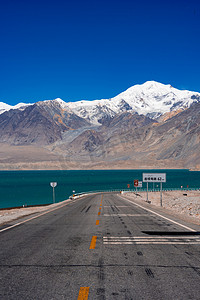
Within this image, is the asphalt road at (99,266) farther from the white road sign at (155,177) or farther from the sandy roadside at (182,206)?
the white road sign at (155,177)

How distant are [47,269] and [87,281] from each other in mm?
1208

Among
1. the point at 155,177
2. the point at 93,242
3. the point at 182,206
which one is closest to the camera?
the point at 93,242

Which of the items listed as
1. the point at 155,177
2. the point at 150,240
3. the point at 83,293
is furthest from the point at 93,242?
the point at 155,177

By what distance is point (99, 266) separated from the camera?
6570mm

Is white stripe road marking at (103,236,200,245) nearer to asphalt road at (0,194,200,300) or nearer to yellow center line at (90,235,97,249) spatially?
asphalt road at (0,194,200,300)

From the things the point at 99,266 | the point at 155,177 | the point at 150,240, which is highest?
the point at 155,177

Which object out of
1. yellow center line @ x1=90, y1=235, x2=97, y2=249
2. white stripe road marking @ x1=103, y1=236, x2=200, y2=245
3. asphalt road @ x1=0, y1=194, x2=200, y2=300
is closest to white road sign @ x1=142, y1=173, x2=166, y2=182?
asphalt road @ x1=0, y1=194, x2=200, y2=300

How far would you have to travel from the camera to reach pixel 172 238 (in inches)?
393

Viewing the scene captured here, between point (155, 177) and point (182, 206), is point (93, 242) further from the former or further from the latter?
point (155, 177)

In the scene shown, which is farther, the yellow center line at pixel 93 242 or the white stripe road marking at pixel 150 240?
the white stripe road marking at pixel 150 240

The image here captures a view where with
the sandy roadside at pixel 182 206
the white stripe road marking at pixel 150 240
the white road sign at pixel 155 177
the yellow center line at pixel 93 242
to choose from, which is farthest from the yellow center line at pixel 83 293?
the white road sign at pixel 155 177

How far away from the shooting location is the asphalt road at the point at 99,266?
5129 mm

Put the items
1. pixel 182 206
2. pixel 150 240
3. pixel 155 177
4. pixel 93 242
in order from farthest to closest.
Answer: pixel 155 177 → pixel 182 206 → pixel 150 240 → pixel 93 242

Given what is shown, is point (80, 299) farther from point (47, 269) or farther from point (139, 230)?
point (139, 230)
